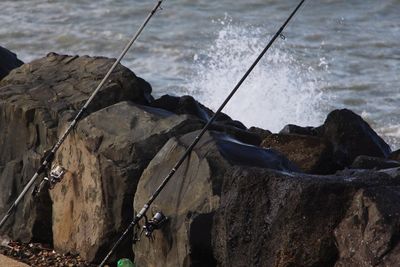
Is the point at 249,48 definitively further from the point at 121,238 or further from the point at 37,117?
the point at 121,238

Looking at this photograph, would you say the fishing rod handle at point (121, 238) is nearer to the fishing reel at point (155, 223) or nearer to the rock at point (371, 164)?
the fishing reel at point (155, 223)


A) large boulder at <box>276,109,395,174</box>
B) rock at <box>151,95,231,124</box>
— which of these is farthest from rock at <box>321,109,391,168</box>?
rock at <box>151,95,231,124</box>

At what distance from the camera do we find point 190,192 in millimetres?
5016

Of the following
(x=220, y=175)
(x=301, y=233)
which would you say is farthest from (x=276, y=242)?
(x=220, y=175)

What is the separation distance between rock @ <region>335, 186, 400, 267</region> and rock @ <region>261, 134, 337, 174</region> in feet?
6.47

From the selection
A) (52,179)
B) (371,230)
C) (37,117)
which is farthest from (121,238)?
(371,230)

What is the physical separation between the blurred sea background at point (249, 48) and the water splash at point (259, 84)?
1cm

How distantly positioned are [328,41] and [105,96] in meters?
9.24

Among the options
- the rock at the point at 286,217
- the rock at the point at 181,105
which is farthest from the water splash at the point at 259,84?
the rock at the point at 286,217

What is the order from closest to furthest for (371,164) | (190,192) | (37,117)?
(190,192) < (37,117) < (371,164)

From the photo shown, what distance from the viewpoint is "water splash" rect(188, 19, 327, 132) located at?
11719 millimetres

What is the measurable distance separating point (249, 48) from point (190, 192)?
9406 millimetres

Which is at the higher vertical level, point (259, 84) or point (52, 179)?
point (52, 179)

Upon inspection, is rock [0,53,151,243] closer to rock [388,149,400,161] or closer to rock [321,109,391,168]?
rock [321,109,391,168]
